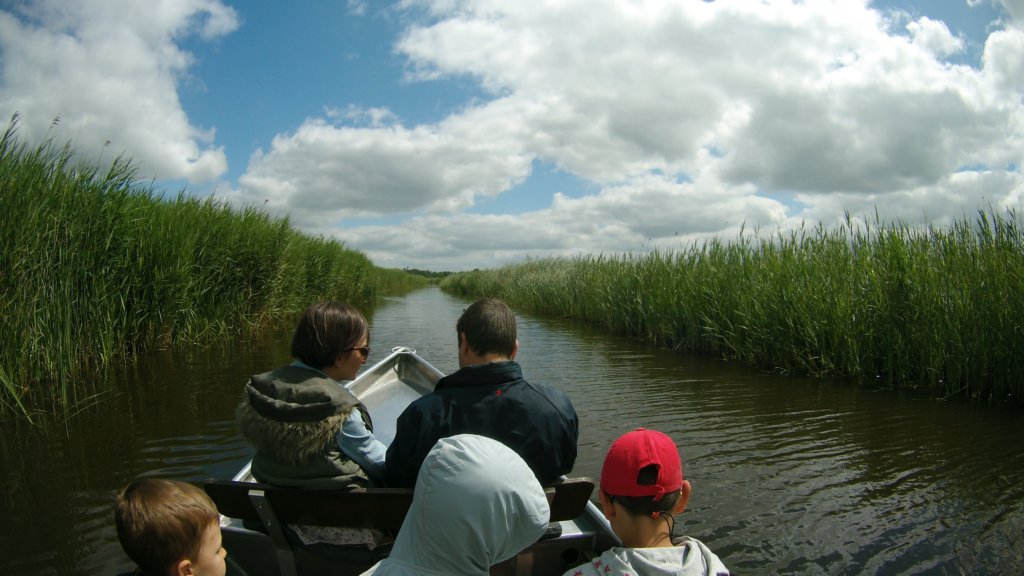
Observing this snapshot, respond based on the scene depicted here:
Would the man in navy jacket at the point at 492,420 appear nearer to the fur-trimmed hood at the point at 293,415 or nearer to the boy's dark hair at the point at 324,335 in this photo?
the fur-trimmed hood at the point at 293,415

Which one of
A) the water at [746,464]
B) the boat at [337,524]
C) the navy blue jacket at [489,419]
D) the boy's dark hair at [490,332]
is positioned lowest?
the water at [746,464]

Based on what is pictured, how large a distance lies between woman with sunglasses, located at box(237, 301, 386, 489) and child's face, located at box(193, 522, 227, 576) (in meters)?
0.48

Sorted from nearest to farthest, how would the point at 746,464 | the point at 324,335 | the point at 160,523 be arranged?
1. the point at 160,523
2. the point at 324,335
3. the point at 746,464

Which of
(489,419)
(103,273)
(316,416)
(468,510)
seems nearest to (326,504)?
(316,416)

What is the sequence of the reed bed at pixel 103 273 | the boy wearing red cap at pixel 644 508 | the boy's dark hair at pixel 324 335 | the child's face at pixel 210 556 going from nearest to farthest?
the child's face at pixel 210 556
the boy wearing red cap at pixel 644 508
the boy's dark hair at pixel 324 335
the reed bed at pixel 103 273

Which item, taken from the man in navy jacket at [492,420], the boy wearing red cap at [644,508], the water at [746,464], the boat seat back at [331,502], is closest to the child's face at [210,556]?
the boat seat back at [331,502]

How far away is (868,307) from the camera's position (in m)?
8.48

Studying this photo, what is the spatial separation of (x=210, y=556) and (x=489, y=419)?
1025 mm

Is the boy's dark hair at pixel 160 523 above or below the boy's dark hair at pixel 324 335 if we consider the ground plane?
below

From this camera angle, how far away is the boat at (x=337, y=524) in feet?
7.83

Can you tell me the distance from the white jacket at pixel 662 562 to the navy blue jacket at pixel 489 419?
55 centimetres

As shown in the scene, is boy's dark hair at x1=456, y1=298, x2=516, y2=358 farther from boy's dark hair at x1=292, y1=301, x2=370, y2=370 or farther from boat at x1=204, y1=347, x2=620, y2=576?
boat at x1=204, y1=347, x2=620, y2=576

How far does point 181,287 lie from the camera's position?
9961 millimetres

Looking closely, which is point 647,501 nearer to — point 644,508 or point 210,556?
point 644,508
